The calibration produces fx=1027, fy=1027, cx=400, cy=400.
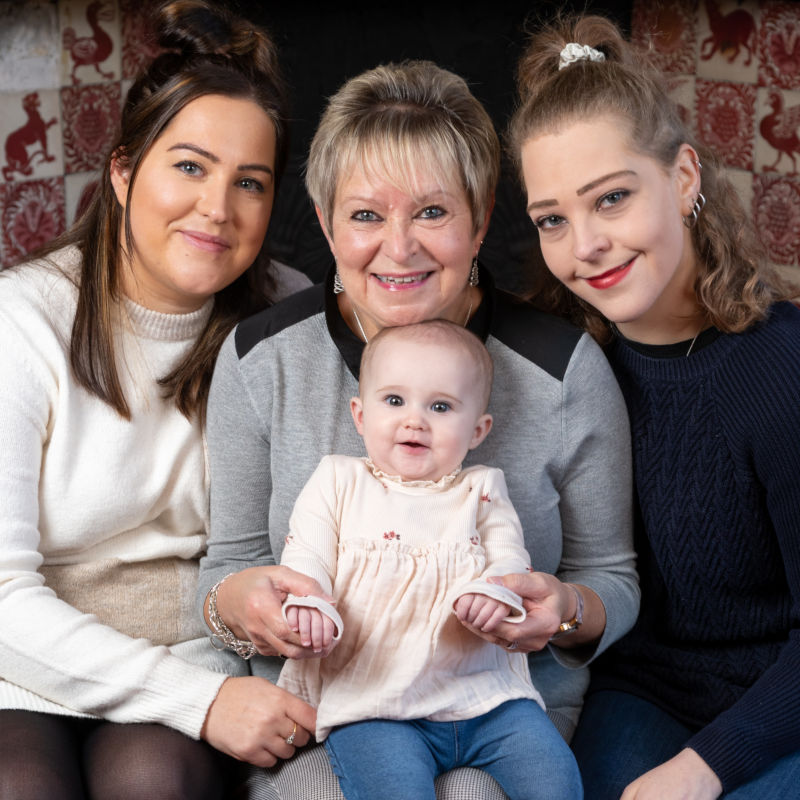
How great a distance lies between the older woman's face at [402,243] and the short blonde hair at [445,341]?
0.09 metres

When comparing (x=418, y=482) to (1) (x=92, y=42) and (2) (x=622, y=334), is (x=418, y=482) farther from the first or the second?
(1) (x=92, y=42)

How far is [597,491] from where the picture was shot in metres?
1.61

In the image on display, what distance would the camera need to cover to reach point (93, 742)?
151cm

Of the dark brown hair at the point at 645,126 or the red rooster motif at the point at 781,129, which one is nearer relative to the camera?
the dark brown hair at the point at 645,126

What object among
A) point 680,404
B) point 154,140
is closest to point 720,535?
point 680,404

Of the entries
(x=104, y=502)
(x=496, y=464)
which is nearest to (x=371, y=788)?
(x=496, y=464)

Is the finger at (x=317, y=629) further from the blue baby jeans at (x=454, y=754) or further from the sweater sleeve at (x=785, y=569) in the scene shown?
the sweater sleeve at (x=785, y=569)

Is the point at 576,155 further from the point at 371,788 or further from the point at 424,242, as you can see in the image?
the point at 371,788

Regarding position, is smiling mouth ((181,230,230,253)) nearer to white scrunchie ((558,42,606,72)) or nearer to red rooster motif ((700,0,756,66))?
white scrunchie ((558,42,606,72))

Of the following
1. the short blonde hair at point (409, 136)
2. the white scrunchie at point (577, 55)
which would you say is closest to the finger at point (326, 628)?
the short blonde hair at point (409, 136)

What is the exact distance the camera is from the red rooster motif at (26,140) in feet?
7.77

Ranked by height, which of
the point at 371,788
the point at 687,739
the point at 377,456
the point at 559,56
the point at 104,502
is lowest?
the point at 687,739

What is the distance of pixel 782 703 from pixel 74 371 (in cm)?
116

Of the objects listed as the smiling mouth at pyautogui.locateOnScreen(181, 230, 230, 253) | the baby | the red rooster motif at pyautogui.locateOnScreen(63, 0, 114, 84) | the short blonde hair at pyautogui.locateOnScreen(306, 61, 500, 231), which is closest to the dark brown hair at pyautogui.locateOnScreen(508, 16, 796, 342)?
the short blonde hair at pyautogui.locateOnScreen(306, 61, 500, 231)
